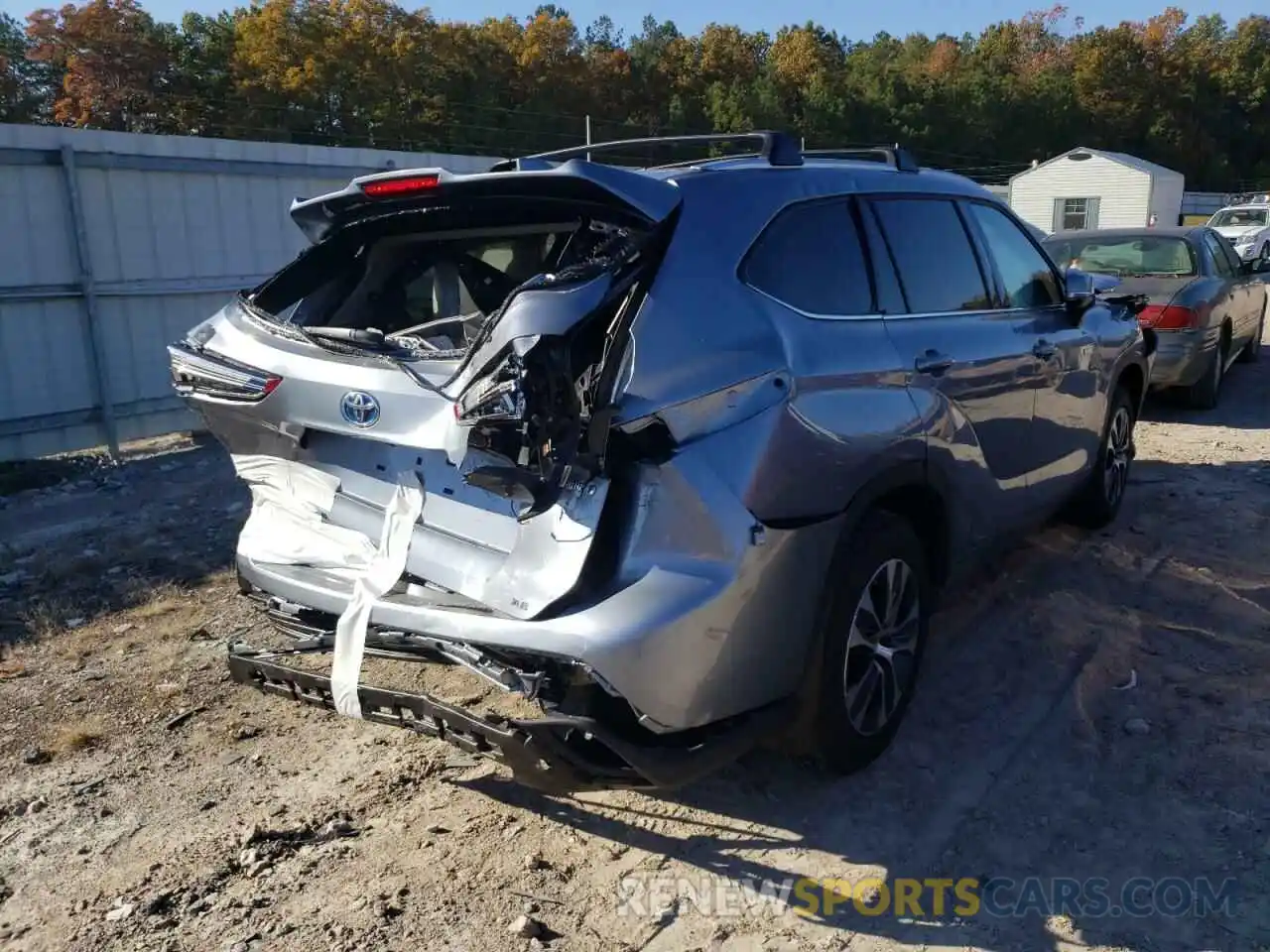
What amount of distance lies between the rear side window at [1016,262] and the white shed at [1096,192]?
34.6 metres

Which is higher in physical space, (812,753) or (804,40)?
(804,40)

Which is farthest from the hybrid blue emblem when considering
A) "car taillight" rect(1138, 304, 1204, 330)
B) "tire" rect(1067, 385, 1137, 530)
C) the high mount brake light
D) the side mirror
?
"car taillight" rect(1138, 304, 1204, 330)

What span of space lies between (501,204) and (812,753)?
77.6 inches

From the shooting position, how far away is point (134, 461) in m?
8.65

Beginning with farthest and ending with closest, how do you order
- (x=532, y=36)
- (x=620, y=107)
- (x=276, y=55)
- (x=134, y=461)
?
(x=620, y=107)
(x=532, y=36)
(x=276, y=55)
(x=134, y=461)

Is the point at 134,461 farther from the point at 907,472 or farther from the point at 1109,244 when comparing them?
the point at 1109,244

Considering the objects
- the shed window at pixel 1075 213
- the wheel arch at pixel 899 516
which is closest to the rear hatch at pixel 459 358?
the wheel arch at pixel 899 516

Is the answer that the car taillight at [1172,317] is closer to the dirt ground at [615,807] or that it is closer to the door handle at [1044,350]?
the dirt ground at [615,807]

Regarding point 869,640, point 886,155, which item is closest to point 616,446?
point 869,640

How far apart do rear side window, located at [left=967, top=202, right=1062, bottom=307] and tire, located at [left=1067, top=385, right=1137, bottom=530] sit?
1.09 meters

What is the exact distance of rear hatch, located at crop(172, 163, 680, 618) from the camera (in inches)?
105

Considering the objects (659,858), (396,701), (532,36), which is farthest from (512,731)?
(532,36)

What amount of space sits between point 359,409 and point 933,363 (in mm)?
1973

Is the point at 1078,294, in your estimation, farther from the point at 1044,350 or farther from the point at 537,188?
the point at 537,188
